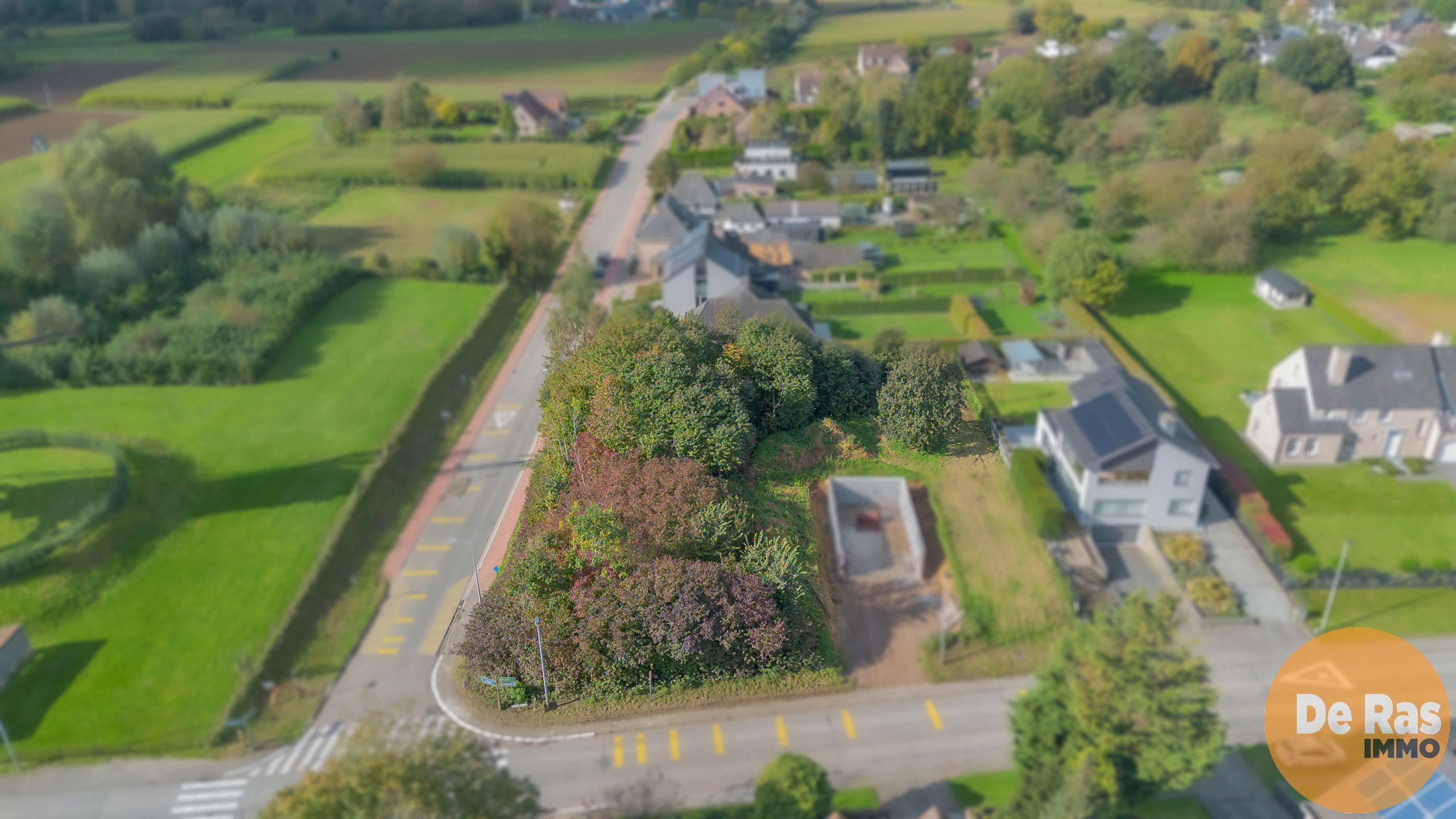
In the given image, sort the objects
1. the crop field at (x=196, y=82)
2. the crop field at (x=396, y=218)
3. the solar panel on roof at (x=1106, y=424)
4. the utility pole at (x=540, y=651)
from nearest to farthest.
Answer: the utility pole at (x=540, y=651)
the solar panel on roof at (x=1106, y=424)
the crop field at (x=396, y=218)
the crop field at (x=196, y=82)

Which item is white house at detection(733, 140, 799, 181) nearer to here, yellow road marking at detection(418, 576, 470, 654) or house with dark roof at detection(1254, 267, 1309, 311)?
house with dark roof at detection(1254, 267, 1309, 311)

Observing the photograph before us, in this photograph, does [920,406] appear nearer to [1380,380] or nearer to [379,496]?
[379,496]

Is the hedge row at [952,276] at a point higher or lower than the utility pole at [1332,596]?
higher

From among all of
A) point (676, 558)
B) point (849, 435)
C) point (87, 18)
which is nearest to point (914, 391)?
point (849, 435)

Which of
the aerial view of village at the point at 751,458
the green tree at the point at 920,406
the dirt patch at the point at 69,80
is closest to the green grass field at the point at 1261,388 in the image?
the aerial view of village at the point at 751,458

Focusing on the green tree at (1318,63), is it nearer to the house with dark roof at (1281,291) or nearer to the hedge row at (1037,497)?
the house with dark roof at (1281,291)

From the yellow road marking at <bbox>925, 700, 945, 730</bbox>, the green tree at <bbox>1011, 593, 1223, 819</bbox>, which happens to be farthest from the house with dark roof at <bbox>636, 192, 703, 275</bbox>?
the green tree at <bbox>1011, 593, 1223, 819</bbox>
